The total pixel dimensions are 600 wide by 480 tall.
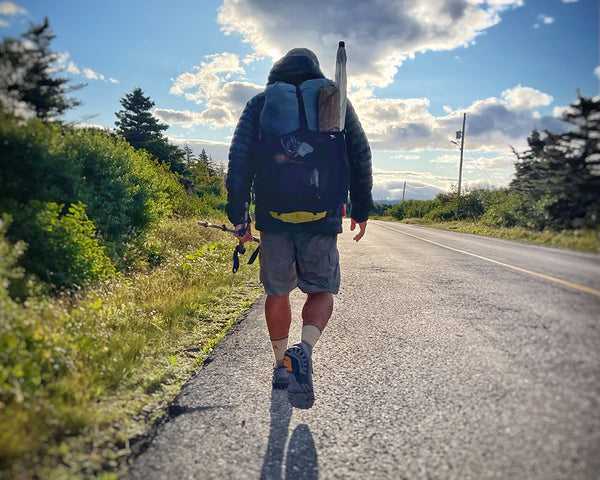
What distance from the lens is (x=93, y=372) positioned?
2.31m

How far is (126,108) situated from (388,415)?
25.2 metres

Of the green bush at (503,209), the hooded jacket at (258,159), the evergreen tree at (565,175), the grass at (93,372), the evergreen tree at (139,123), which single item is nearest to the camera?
the evergreen tree at (565,175)

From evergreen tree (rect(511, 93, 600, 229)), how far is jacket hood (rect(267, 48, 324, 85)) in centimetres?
149

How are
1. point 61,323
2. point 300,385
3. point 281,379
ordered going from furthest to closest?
1. point 281,379
2. point 61,323
3. point 300,385

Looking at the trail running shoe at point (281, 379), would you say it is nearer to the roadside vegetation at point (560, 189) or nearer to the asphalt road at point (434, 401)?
the asphalt road at point (434, 401)

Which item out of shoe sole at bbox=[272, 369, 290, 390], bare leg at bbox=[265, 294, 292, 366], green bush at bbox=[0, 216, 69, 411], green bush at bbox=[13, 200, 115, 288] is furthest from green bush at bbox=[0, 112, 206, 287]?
shoe sole at bbox=[272, 369, 290, 390]

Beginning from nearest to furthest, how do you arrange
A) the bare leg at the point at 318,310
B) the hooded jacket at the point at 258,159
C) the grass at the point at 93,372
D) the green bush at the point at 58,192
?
1. the grass at the point at 93,372
2. the green bush at the point at 58,192
3. the hooded jacket at the point at 258,159
4. the bare leg at the point at 318,310

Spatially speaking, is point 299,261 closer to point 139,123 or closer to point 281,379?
point 281,379

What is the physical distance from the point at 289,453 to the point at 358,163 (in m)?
1.71

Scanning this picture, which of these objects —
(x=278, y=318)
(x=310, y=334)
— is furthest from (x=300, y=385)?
(x=278, y=318)

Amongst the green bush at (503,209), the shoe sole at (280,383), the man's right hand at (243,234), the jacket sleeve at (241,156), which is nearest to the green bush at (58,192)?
the jacket sleeve at (241,156)

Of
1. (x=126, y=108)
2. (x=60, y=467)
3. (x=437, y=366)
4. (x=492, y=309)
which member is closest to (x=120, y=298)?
(x=60, y=467)

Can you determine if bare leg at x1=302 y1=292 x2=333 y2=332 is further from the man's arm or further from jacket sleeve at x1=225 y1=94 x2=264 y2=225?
jacket sleeve at x1=225 y1=94 x2=264 y2=225

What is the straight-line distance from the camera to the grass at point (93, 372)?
5.28ft
